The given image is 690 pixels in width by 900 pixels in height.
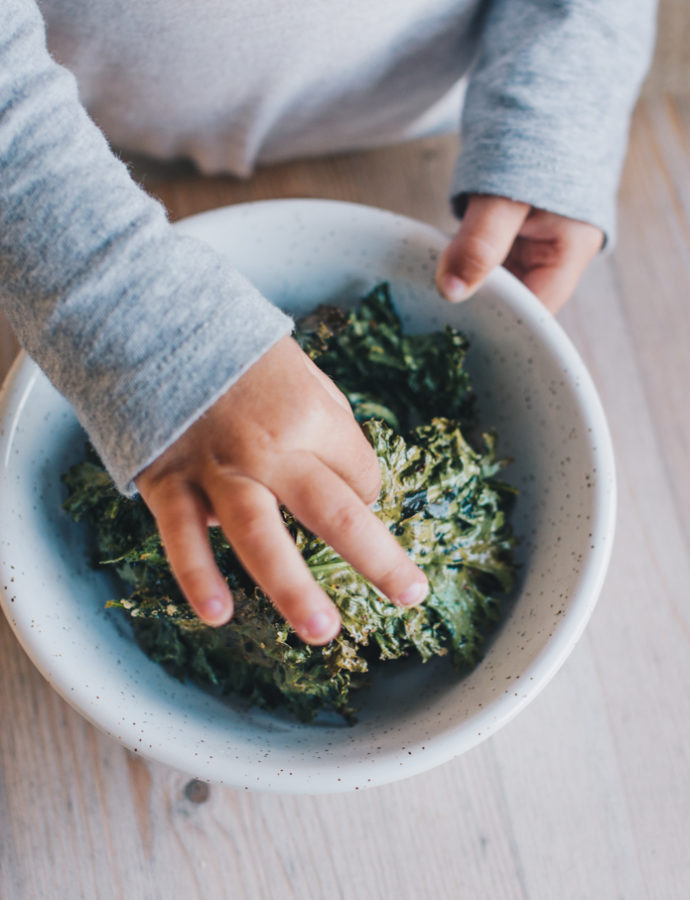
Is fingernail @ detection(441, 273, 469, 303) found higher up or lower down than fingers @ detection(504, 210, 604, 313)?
higher up

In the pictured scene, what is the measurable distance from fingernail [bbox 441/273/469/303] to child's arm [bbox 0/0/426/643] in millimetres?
212

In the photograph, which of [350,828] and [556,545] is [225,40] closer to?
[556,545]

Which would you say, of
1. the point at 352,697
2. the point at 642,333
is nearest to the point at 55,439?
the point at 352,697

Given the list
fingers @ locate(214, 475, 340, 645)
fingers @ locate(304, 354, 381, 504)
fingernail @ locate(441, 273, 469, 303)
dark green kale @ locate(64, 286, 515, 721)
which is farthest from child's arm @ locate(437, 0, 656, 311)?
fingers @ locate(214, 475, 340, 645)

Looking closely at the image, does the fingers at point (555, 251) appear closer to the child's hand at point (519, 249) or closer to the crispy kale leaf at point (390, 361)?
the child's hand at point (519, 249)

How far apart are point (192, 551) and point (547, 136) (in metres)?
0.52

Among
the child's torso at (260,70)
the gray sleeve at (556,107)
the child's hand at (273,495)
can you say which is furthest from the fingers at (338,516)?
the child's torso at (260,70)

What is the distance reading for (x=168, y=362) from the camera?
0.50m

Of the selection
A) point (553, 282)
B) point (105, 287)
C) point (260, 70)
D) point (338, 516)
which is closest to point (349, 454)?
point (338, 516)

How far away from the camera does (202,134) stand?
3.07ft

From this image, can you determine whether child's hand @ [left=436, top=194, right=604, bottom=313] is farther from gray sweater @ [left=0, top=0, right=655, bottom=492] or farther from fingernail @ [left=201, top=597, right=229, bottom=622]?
fingernail @ [left=201, top=597, right=229, bottom=622]

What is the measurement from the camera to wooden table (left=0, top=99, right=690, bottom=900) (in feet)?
2.32

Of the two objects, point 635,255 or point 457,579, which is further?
point 635,255

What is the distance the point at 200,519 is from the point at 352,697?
26 centimetres
